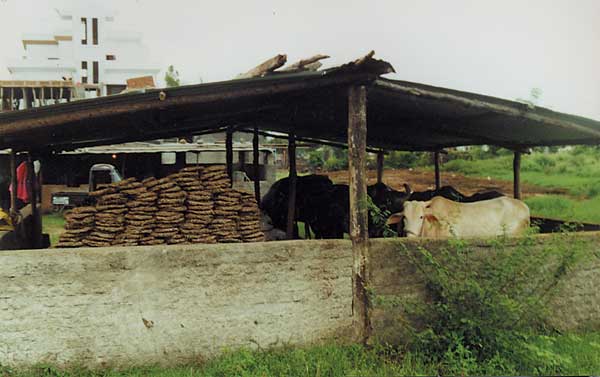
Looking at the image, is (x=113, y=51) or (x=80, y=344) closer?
(x=80, y=344)

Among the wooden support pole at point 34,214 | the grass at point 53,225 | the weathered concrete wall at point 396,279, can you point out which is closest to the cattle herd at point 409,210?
the weathered concrete wall at point 396,279

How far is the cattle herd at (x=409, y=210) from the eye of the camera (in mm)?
6141

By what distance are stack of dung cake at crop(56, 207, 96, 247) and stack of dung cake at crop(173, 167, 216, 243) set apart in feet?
2.81

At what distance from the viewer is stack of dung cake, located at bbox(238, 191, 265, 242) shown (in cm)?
538

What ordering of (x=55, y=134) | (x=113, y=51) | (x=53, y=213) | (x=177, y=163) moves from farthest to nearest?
(x=113, y=51) < (x=53, y=213) < (x=177, y=163) < (x=55, y=134)

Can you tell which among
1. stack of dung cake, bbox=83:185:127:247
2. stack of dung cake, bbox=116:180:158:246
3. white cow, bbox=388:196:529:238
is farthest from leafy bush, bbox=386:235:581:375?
stack of dung cake, bbox=83:185:127:247

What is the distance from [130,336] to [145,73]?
21735 millimetres

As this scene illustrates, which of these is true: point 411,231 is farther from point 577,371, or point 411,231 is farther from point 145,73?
point 145,73

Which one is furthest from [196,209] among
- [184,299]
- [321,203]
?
[321,203]

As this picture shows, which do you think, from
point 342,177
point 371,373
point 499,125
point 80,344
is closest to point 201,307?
point 80,344

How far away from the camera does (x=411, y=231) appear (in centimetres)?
597

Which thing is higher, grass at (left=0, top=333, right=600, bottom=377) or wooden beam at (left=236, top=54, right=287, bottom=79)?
wooden beam at (left=236, top=54, right=287, bottom=79)

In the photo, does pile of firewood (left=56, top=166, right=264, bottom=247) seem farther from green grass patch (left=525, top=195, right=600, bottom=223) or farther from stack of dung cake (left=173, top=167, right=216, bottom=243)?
green grass patch (left=525, top=195, right=600, bottom=223)

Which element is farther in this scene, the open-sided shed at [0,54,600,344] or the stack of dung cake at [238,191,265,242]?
the stack of dung cake at [238,191,265,242]
